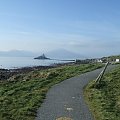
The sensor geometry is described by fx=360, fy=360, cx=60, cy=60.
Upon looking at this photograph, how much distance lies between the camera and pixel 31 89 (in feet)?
77.4

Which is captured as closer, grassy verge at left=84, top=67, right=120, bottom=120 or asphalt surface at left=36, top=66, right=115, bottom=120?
asphalt surface at left=36, top=66, right=115, bottom=120

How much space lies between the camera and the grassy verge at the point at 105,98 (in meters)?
15.8

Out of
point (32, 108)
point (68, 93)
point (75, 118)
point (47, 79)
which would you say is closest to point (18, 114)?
point (32, 108)

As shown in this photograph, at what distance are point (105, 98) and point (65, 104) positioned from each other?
123 inches

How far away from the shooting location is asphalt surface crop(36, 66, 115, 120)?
1512 centimetres

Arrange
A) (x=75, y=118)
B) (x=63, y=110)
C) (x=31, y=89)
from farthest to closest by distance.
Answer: (x=31, y=89) < (x=63, y=110) < (x=75, y=118)

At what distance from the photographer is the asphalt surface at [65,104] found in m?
15.1

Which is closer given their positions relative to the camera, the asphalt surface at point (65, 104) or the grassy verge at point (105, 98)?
the asphalt surface at point (65, 104)

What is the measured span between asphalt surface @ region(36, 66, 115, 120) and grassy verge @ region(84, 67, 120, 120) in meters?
0.41

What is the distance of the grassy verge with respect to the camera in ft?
51.9

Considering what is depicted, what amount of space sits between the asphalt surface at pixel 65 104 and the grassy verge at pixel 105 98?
1.36 feet

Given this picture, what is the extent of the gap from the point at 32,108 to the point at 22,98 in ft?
10.5

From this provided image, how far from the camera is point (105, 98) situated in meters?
19.9

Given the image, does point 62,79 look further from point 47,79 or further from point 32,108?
point 32,108
